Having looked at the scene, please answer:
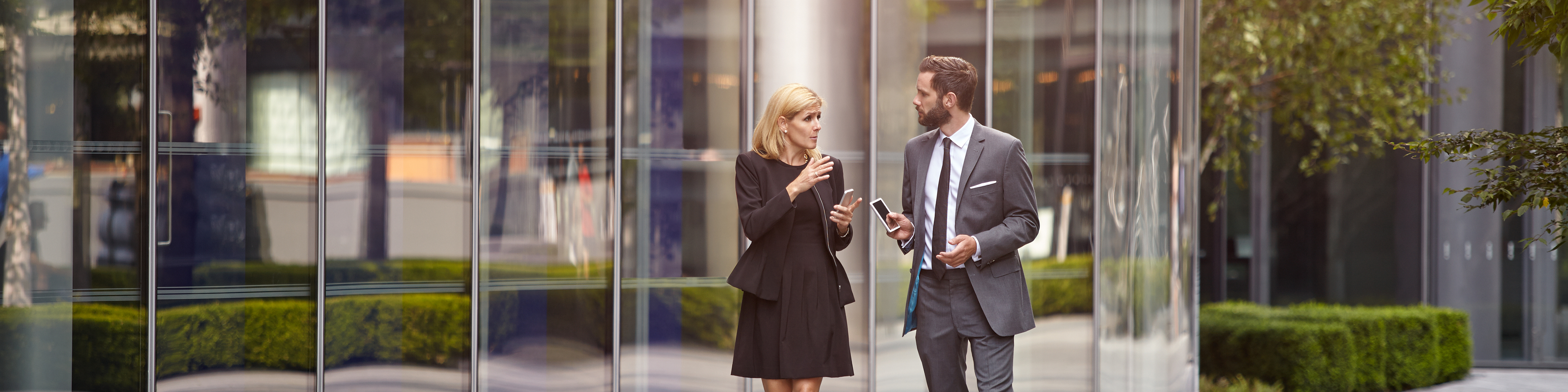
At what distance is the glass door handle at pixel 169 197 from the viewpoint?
5398mm

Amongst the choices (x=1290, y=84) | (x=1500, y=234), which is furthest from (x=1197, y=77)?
(x=1500, y=234)

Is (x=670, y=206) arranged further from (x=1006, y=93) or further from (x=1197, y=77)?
(x=1197, y=77)

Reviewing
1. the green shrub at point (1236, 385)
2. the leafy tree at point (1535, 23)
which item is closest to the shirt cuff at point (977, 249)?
the leafy tree at point (1535, 23)

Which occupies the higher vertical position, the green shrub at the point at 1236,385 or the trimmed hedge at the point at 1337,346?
the trimmed hedge at the point at 1337,346

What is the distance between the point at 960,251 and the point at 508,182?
Answer: 127 inches

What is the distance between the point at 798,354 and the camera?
3.70m

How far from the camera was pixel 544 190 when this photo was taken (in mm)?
5781

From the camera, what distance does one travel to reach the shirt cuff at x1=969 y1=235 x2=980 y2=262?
333cm

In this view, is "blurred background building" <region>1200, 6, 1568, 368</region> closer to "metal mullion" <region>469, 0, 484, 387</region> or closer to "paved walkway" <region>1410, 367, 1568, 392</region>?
"paved walkway" <region>1410, 367, 1568, 392</region>

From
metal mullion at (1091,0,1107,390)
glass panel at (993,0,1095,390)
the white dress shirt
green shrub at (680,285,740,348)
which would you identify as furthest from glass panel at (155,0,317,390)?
metal mullion at (1091,0,1107,390)

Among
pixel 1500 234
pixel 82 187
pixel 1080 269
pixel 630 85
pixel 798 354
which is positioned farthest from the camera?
pixel 1500 234

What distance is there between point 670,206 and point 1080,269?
2460mm

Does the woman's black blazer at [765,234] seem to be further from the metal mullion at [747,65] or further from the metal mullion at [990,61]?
the metal mullion at [990,61]

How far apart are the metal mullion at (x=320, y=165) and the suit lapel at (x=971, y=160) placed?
12.1ft
